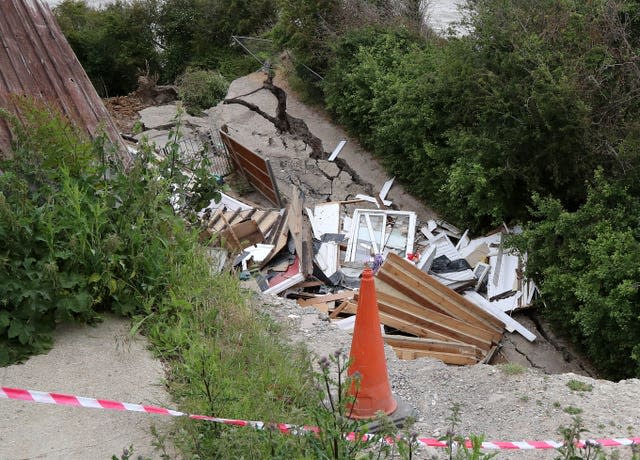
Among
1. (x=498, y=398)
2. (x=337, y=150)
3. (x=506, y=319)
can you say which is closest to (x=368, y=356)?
(x=498, y=398)

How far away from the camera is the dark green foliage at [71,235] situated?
4367mm

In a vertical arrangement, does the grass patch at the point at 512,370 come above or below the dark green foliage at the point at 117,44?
above

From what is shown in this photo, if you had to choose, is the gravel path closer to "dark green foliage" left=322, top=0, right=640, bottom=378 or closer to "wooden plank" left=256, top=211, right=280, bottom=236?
"dark green foliage" left=322, top=0, right=640, bottom=378

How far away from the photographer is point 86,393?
4.14m

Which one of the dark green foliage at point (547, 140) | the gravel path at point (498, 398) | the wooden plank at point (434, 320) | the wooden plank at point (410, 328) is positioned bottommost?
the wooden plank at point (410, 328)

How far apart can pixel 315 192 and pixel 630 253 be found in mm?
6895

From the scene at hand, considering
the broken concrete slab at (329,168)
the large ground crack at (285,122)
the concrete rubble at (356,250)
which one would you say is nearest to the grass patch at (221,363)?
the concrete rubble at (356,250)

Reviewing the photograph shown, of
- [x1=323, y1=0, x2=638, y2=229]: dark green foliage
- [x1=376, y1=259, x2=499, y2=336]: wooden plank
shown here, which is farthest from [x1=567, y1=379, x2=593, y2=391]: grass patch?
[x1=323, y1=0, x2=638, y2=229]: dark green foliage

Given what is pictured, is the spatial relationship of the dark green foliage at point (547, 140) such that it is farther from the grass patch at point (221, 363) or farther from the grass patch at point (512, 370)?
the grass patch at point (221, 363)

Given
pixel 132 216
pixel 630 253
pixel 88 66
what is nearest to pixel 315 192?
pixel 630 253

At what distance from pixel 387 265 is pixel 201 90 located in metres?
11.8

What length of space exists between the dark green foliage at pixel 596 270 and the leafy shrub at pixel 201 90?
11.5m

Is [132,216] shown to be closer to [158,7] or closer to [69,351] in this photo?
[69,351]

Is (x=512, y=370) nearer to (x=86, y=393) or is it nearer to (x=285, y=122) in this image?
(x=86, y=393)
